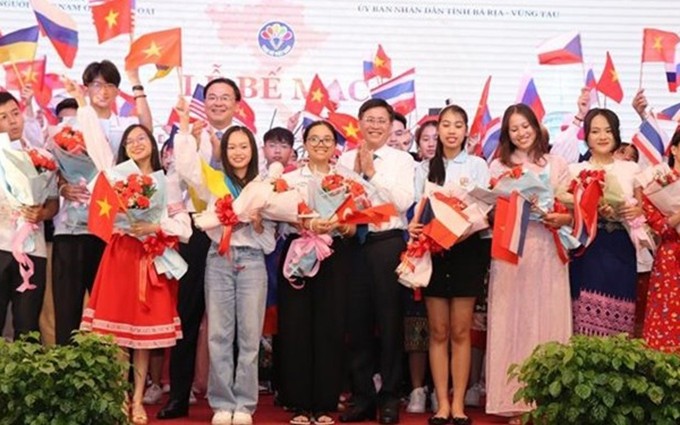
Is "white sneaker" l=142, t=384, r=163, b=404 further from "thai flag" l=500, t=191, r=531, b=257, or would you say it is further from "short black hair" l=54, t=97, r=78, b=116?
"thai flag" l=500, t=191, r=531, b=257

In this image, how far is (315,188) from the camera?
5160 millimetres

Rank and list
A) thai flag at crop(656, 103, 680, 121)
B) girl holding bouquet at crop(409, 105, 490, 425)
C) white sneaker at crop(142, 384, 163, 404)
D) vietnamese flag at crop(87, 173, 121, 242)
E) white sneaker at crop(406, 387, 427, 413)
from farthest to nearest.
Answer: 1. thai flag at crop(656, 103, 680, 121)
2. white sneaker at crop(142, 384, 163, 404)
3. white sneaker at crop(406, 387, 427, 413)
4. girl holding bouquet at crop(409, 105, 490, 425)
5. vietnamese flag at crop(87, 173, 121, 242)

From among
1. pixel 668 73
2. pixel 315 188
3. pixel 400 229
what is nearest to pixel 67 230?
pixel 315 188

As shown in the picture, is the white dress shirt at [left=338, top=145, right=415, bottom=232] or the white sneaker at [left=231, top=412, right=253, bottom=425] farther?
the white dress shirt at [left=338, top=145, right=415, bottom=232]

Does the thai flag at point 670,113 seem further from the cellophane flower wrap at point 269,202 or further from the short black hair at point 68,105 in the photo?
the short black hair at point 68,105

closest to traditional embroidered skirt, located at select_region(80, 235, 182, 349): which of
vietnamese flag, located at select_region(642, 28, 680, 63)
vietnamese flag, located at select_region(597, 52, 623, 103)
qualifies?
vietnamese flag, located at select_region(597, 52, 623, 103)

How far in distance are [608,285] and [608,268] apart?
0.07m

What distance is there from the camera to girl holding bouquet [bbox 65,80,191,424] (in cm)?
513

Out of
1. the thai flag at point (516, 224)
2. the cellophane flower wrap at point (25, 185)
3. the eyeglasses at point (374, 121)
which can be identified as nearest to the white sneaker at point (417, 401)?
the thai flag at point (516, 224)

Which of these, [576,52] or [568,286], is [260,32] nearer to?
[576,52]

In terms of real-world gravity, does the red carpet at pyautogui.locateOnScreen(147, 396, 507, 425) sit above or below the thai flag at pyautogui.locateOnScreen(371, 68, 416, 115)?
below

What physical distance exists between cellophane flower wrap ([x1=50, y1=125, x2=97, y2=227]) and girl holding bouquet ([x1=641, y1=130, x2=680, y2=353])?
94.5 inches

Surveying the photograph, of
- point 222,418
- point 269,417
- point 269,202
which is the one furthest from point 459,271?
point 222,418

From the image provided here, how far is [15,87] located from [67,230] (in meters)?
1.56
